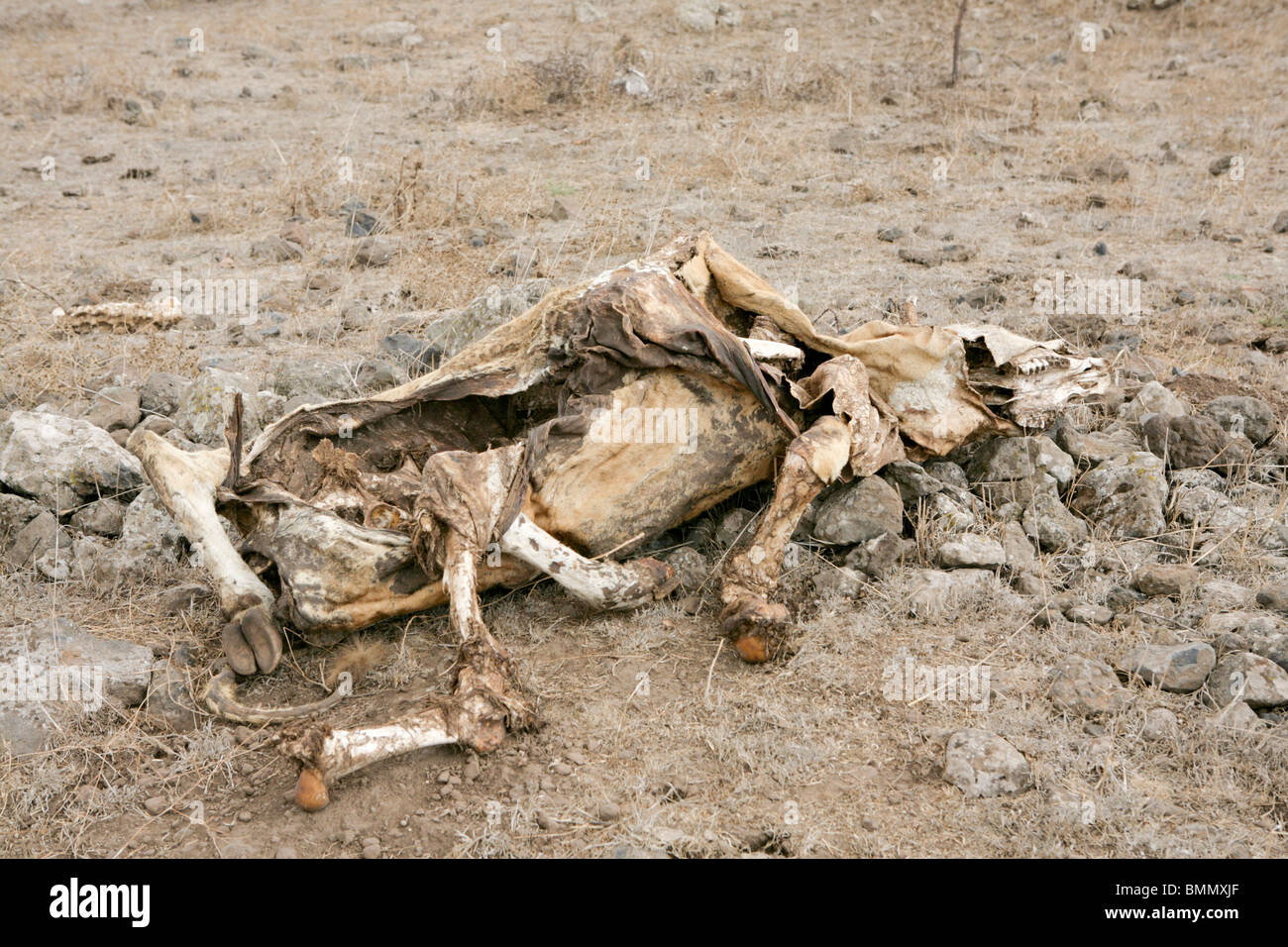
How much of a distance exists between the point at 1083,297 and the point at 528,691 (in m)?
4.71

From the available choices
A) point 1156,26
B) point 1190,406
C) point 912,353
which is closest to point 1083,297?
point 1190,406

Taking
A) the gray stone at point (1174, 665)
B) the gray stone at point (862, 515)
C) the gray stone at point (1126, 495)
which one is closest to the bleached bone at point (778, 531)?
the gray stone at point (862, 515)

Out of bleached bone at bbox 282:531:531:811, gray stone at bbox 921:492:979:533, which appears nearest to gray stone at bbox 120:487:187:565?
bleached bone at bbox 282:531:531:811

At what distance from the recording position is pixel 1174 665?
11.5ft

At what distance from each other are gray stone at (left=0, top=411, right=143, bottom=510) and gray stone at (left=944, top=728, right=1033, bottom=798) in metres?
3.39

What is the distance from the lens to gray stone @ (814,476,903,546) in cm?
416

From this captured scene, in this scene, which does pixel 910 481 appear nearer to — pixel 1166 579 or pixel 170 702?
pixel 1166 579

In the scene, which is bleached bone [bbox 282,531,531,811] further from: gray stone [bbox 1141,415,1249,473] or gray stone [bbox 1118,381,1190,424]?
gray stone [bbox 1118,381,1190,424]

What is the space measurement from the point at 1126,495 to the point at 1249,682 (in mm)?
1213

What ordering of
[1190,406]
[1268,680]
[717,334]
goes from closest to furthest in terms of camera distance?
[1268,680], [717,334], [1190,406]

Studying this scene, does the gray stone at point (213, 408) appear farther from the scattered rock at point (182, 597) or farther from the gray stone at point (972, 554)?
the gray stone at point (972, 554)

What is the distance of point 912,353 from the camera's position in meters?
4.39

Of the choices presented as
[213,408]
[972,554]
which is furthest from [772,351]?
[213,408]

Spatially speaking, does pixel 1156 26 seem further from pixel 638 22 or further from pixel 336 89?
pixel 336 89
